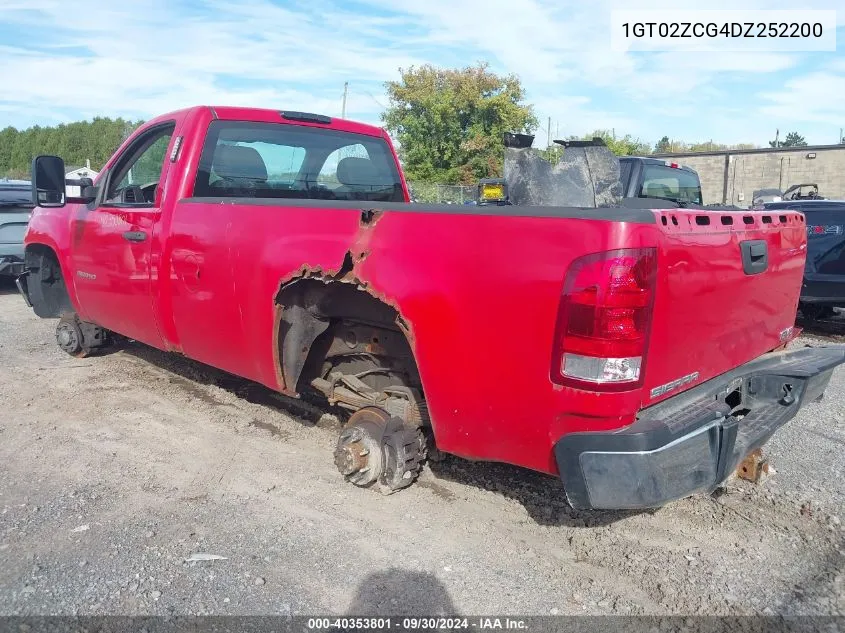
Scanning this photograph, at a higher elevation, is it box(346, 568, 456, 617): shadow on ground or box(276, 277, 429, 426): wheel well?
box(276, 277, 429, 426): wheel well

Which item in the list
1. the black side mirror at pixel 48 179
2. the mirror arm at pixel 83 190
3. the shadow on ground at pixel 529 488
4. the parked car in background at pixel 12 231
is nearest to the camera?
the shadow on ground at pixel 529 488

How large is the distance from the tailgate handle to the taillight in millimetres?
818

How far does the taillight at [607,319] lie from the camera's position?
97.2 inches

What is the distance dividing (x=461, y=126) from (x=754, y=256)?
1276 inches

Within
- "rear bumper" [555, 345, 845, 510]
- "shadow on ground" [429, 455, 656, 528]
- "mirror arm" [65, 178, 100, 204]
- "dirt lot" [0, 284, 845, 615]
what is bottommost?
"dirt lot" [0, 284, 845, 615]

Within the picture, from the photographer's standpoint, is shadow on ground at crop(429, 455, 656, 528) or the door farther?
the door

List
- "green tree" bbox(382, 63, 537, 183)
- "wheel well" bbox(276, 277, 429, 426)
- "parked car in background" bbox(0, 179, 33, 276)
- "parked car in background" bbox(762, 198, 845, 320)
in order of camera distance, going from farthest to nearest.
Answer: "green tree" bbox(382, 63, 537, 183) < "parked car in background" bbox(0, 179, 33, 276) < "parked car in background" bbox(762, 198, 845, 320) < "wheel well" bbox(276, 277, 429, 426)

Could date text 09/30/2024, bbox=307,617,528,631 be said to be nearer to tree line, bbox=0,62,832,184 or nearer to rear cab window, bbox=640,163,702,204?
rear cab window, bbox=640,163,702,204

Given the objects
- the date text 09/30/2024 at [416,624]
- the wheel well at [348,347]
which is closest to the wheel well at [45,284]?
the wheel well at [348,347]

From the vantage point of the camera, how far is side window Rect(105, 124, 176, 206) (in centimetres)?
487

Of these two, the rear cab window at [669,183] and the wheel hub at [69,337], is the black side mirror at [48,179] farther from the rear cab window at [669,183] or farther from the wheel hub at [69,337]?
the rear cab window at [669,183]

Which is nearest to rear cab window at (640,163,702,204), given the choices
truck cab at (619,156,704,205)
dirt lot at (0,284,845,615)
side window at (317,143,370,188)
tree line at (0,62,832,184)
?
truck cab at (619,156,704,205)

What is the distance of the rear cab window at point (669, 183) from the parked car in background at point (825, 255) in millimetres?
1060

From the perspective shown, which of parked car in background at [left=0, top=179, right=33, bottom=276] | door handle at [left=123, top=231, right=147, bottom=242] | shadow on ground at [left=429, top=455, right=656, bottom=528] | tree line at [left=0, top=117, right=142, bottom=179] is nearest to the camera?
shadow on ground at [left=429, top=455, right=656, bottom=528]
